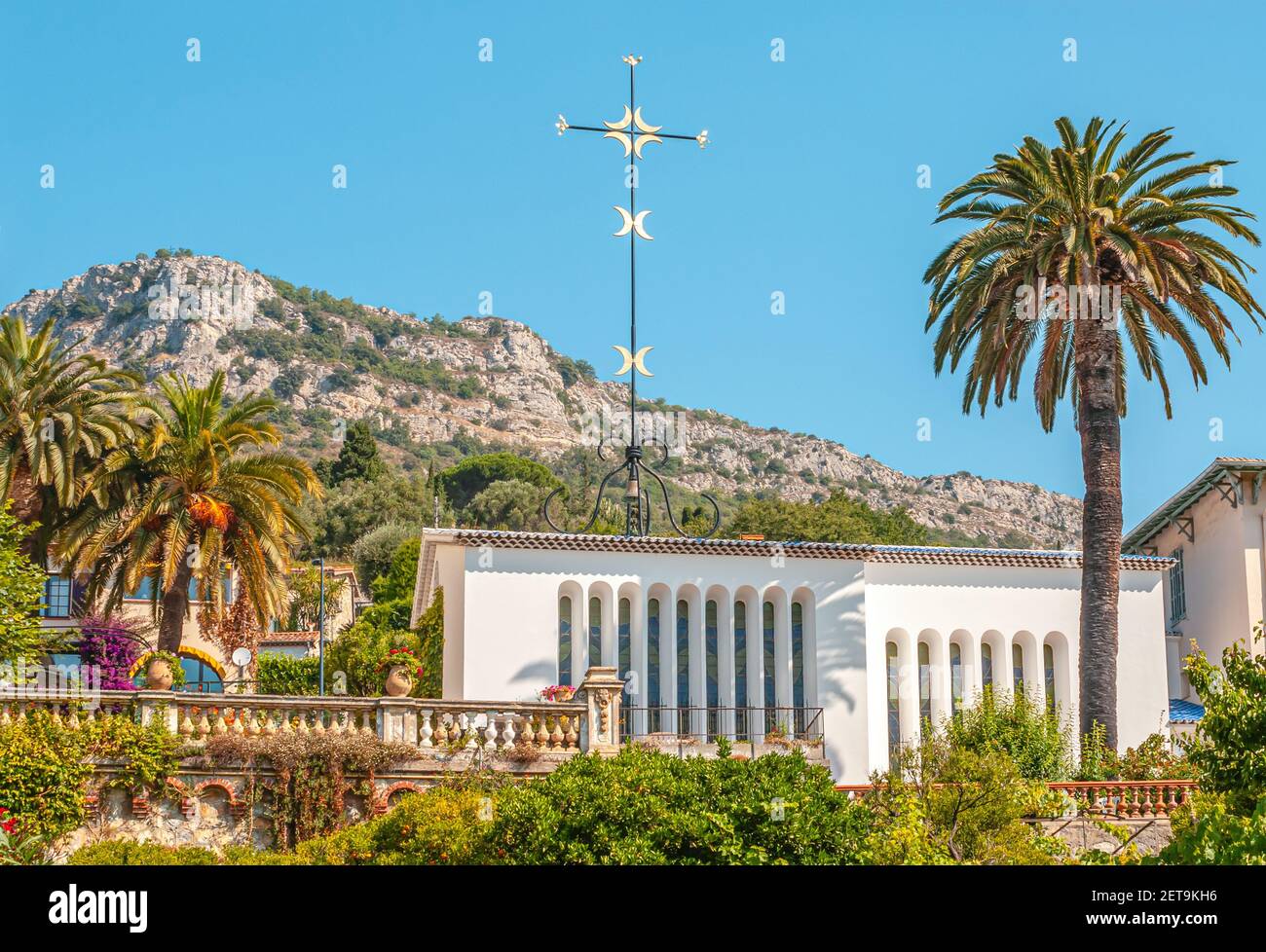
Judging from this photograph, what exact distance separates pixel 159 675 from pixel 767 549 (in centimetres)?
1269

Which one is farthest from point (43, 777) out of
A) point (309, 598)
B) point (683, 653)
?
point (309, 598)

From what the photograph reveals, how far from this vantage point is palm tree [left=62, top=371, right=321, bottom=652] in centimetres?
3123

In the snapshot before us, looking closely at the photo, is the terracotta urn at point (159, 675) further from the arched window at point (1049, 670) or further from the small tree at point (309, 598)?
the small tree at point (309, 598)

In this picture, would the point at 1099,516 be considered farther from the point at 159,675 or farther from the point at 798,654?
the point at 159,675

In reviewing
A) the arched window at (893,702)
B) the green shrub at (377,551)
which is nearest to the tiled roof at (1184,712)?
the arched window at (893,702)

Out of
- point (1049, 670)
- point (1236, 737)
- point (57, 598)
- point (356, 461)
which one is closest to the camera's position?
point (1236, 737)

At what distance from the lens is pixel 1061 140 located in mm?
33031

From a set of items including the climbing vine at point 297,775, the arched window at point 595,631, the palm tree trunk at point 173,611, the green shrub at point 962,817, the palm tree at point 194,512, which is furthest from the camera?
the arched window at point 595,631

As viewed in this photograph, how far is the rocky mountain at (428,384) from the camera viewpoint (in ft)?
451

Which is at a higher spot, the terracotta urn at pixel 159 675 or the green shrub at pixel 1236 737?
the terracotta urn at pixel 159 675

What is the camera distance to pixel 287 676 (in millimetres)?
50938

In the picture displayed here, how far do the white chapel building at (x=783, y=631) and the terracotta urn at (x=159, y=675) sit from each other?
246 inches

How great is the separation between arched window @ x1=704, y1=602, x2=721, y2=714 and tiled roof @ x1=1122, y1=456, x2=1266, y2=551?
633 inches
